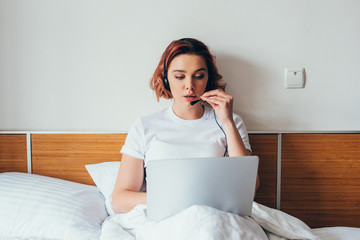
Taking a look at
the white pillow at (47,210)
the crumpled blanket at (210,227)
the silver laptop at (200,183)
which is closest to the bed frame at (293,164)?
the white pillow at (47,210)

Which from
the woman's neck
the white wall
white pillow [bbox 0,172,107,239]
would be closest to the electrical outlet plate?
the white wall

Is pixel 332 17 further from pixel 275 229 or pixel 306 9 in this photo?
pixel 275 229

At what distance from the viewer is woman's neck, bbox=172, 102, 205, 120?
1223 millimetres

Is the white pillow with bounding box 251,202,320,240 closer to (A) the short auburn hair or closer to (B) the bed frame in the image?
(B) the bed frame

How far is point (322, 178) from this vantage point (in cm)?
137

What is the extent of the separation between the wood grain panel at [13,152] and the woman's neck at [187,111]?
0.77 metres

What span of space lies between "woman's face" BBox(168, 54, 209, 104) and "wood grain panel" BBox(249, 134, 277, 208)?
38 cm

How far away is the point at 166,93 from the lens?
1.29 meters

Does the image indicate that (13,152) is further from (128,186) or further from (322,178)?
(322,178)

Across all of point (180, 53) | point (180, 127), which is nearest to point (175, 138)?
point (180, 127)

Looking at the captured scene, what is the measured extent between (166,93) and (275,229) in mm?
698

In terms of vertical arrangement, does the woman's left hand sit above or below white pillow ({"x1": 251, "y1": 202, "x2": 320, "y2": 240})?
above

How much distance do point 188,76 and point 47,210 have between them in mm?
727

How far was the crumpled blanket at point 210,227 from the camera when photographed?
70cm
